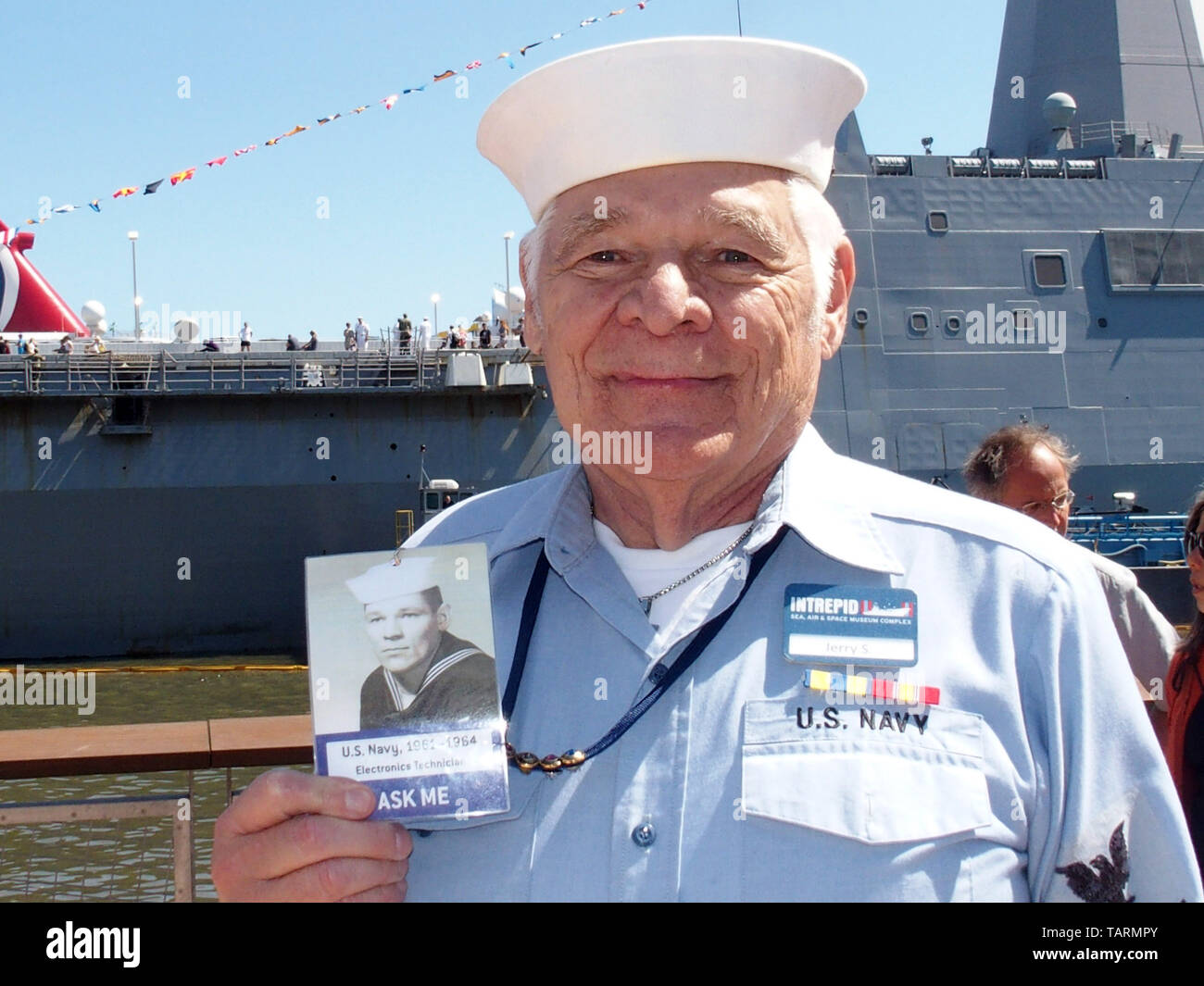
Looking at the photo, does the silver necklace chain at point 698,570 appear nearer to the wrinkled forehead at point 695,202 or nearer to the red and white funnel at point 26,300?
the wrinkled forehead at point 695,202

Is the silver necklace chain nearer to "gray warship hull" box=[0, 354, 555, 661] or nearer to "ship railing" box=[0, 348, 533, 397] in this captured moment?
"gray warship hull" box=[0, 354, 555, 661]

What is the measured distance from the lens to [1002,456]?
3.85m

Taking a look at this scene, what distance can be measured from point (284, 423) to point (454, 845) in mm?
18346

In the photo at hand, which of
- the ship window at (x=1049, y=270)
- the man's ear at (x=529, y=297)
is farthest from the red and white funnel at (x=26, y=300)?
the man's ear at (x=529, y=297)

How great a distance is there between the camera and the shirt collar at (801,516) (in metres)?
1.56

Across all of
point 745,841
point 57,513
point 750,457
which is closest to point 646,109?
point 750,457

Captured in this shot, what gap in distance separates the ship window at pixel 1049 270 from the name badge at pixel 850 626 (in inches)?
770

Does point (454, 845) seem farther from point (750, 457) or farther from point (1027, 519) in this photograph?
point (1027, 519)

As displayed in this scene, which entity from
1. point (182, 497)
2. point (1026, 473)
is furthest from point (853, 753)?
point (182, 497)

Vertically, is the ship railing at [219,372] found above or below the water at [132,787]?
above

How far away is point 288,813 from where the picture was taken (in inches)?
54.7

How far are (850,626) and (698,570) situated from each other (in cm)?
24

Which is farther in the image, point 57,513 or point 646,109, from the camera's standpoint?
point 57,513

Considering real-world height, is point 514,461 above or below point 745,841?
above
